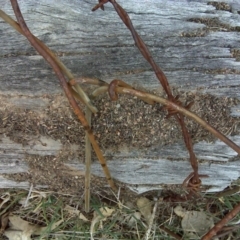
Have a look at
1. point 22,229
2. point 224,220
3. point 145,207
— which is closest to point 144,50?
point 224,220

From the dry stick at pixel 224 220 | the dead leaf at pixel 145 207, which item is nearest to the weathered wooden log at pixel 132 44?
the dry stick at pixel 224 220

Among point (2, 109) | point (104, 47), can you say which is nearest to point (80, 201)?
point (2, 109)

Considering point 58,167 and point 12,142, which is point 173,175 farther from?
point 12,142

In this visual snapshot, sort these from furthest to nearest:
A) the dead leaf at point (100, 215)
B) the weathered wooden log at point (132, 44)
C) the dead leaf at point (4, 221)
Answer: the dead leaf at point (4, 221) → the dead leaf at point (100, 215) → the weathered wooden log at point (132, 44)

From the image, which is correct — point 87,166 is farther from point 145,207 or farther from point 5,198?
point 5,198

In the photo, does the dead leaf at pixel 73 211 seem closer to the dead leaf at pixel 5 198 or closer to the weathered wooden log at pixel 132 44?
the dead leaf at pixel 5 198
